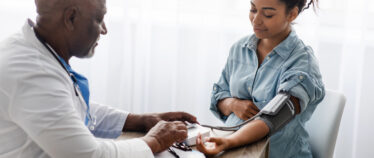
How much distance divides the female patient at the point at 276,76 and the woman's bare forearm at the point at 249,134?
17 cm

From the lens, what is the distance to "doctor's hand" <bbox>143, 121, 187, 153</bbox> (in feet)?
3.65

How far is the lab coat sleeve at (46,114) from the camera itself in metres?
0.90

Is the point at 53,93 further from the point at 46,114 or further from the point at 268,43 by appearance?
the point at 268,43

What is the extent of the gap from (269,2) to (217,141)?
0.59 m

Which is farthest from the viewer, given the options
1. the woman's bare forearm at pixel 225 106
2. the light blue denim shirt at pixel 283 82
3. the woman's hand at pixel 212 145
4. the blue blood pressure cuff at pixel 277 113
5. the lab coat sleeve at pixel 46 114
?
the woman's bare forearm at pixel 225 106

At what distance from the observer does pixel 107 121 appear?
1.33 metres

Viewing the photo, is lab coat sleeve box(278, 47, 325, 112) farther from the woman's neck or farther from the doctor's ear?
the doctor's ear

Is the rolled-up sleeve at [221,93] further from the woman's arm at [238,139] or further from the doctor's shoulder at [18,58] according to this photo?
the doctor's shoulder at [18,58]

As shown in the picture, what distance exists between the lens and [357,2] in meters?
2.07

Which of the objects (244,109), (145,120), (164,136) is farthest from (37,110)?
(244,109)

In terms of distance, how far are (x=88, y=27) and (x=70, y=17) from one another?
6cm

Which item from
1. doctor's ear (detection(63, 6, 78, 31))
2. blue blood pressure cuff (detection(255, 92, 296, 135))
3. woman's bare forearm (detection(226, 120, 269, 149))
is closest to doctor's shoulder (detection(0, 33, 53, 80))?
doctor's ear (detection(63, 6, 78, 31))

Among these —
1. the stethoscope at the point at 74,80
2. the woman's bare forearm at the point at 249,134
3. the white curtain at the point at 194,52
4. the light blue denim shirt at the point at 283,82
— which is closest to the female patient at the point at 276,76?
the light blue denim shirt at the point at 283,82

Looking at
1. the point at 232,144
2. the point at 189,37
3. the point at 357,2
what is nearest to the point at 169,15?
the point at 189,37
